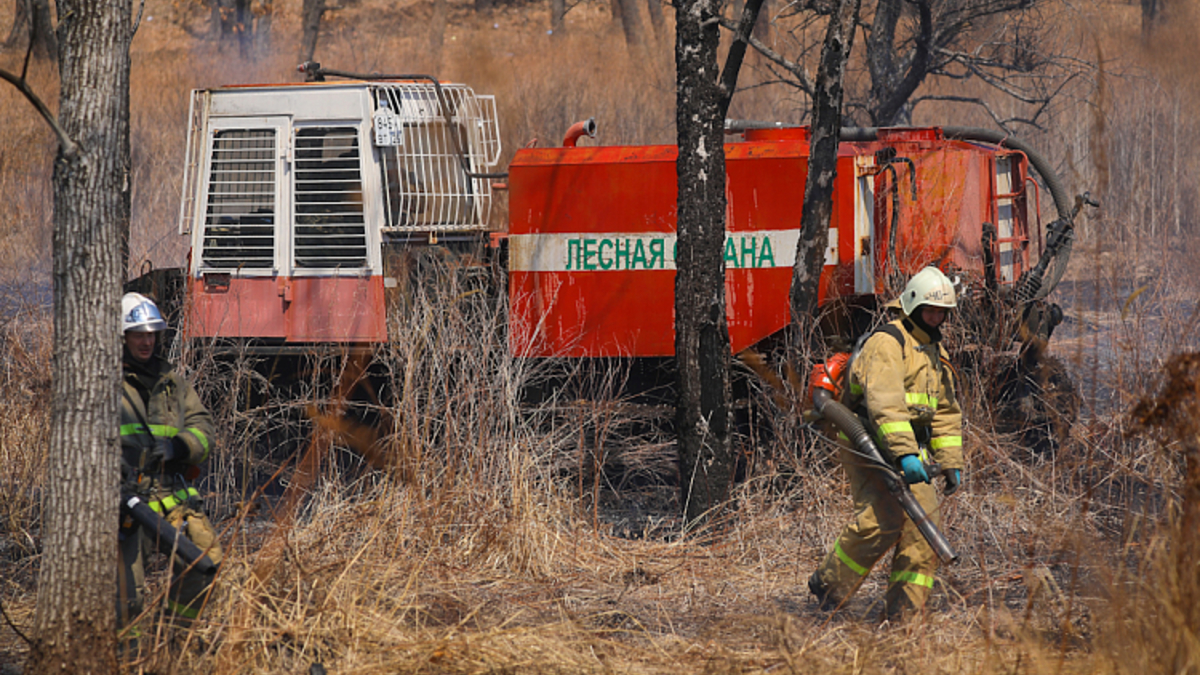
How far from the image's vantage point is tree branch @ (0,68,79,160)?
3.55m

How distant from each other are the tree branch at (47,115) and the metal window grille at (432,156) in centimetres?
387

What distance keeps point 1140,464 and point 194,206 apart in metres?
6.51

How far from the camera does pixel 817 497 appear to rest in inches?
244

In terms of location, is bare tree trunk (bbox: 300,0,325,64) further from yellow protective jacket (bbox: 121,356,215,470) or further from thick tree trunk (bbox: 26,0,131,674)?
thick tree trunk (bbox: 26,0,131,674)

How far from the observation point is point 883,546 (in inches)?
193

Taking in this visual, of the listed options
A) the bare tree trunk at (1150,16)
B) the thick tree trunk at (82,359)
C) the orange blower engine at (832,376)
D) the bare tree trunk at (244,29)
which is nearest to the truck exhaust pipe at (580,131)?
the orange blower engine at (832,376)

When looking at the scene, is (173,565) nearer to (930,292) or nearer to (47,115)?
(47,115)

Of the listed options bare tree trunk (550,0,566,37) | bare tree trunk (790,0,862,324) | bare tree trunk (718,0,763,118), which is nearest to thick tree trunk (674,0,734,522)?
bare tree trunk (718,0,763,118)

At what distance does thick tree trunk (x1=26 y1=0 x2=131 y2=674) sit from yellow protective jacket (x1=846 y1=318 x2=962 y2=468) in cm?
309

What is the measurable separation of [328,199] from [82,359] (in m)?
4.04

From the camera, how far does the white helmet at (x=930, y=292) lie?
192 inches

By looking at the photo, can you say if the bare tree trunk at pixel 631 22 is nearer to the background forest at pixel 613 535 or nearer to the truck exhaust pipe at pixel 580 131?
the background forest at pixel 613 535

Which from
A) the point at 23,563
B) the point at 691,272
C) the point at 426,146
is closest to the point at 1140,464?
the point at 691,272

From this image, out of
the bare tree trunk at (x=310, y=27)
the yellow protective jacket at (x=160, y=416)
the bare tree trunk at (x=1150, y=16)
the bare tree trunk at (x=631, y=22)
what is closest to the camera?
the yellow protective jacket at (x=160, y=416)
